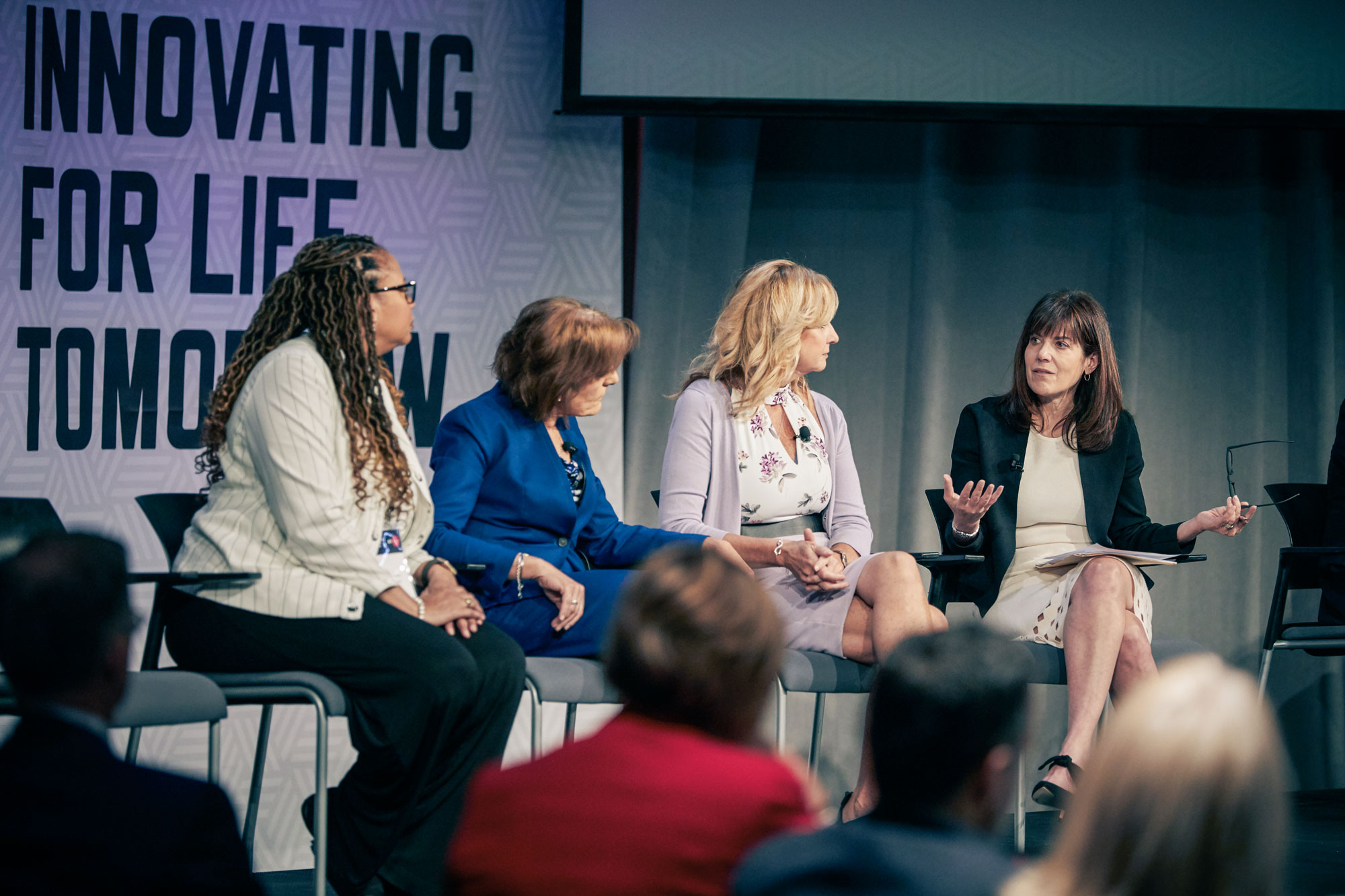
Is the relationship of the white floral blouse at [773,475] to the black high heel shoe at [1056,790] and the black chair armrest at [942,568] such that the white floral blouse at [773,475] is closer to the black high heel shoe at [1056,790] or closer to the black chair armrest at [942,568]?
the black chair armrest at [942,568]

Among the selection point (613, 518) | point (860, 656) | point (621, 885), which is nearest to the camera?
point (621, 885)

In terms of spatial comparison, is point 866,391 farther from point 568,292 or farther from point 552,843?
point 552,843

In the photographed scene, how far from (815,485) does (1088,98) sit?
1491 millimetres

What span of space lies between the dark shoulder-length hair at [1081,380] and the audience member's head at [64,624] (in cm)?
263

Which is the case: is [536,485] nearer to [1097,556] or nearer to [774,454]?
[774,454]

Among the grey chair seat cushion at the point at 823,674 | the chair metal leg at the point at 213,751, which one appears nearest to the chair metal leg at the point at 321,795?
the chair metal leg at the point at 213,751

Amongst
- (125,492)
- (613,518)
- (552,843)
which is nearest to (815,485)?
(613,518)

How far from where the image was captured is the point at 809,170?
4289 millimetres

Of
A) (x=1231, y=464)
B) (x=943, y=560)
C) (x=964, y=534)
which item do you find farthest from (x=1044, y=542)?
(x=1231, y=464)

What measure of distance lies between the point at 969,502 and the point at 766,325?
0.67 metres

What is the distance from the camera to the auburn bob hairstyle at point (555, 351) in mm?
2889

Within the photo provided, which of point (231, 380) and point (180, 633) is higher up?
point (231, 380)

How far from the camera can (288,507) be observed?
7.84 feet

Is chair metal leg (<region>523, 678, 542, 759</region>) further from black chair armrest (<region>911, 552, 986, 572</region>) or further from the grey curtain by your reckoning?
the grey curtain
